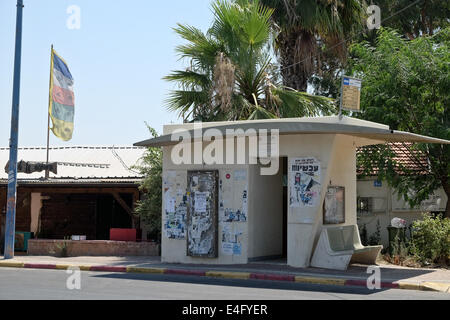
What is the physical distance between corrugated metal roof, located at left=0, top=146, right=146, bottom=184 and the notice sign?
9254 mm

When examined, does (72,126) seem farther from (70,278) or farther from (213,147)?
(70,278)

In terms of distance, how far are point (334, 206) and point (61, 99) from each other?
1080 centimetres

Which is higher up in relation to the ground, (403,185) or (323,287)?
(403,185)

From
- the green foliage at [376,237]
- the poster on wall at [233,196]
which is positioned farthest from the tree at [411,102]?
the poster on wall at [233,196]

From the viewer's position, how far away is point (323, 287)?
13.3 metres

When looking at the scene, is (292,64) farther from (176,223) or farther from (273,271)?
(273,271)

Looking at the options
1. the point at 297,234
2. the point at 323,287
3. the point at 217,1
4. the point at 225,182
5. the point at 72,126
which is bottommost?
the point at 323,287

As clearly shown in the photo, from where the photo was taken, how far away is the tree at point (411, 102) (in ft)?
62.9

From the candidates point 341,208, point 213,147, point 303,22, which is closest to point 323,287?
point 341,208

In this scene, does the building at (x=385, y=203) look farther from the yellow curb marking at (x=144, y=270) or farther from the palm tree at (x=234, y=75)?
the yellow curb marking at (x=144, y=270)

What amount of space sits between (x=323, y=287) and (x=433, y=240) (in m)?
4.78

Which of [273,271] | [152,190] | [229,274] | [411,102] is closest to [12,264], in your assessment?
[152,190]

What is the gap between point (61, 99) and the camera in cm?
2245

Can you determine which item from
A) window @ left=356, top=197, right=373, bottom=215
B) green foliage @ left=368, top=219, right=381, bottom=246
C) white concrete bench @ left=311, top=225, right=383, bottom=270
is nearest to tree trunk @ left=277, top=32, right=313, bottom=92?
window @ left=356, top=197, right=373, bottom=215
